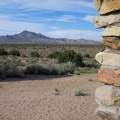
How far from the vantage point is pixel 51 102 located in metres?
11.8

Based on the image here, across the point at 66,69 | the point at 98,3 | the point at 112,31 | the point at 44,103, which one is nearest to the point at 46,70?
the point at 66,69

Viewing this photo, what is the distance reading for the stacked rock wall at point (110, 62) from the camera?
371 centimetres

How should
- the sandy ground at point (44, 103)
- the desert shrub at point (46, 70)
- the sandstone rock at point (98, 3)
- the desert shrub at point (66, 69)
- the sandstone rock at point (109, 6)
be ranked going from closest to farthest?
the sandstone rock at point (109, 6) < the sandstone rock at point (98, 3) < the sandy ground at point (44, 103) < the desert shrub at point (46, 70) < the desert shrub at point (66, 69)

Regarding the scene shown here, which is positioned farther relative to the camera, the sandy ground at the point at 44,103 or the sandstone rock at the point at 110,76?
the sandy ground at the point at 44,103

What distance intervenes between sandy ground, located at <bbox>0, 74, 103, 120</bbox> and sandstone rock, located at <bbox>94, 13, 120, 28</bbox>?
219 inches

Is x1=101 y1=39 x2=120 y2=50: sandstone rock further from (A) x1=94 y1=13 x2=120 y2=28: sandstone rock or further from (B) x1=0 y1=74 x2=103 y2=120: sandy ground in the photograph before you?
(B) x1=0 y1=74 x2=103 y2=120: sandy ground

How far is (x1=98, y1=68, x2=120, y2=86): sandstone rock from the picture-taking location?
367cm

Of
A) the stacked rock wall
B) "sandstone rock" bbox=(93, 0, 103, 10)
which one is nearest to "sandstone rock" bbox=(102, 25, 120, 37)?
the stacked rock wall

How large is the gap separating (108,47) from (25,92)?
1072 centimetres

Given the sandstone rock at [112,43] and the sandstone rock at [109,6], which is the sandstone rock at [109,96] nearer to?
the sandstone rock at [112,43]

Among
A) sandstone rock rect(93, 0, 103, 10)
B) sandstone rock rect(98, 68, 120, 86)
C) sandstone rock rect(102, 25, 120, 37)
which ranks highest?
sandstone rock rect(93, 0, 103, 10)

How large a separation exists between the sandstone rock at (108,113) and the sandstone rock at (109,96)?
58mm

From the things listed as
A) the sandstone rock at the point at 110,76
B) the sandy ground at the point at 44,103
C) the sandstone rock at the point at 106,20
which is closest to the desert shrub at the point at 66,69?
the sandy ground at the point at 44,103

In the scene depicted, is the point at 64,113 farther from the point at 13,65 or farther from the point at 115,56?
the point at 13,65
